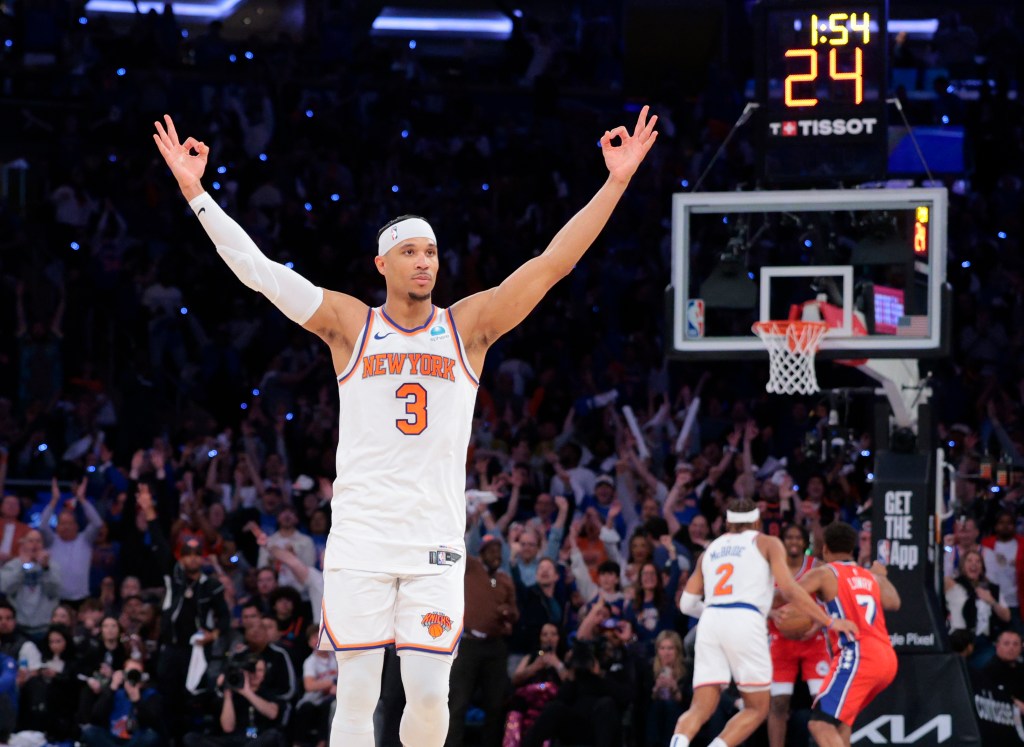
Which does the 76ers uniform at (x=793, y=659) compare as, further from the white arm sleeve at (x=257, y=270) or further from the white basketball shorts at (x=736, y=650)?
the white arm sleeve at (x=257, y=270)

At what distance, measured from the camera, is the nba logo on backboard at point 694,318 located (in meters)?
12.9

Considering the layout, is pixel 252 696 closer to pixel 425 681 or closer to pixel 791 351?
pixel 791 351

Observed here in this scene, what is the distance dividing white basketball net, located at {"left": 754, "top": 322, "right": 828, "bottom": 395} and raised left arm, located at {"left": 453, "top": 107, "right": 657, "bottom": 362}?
18.7 ft

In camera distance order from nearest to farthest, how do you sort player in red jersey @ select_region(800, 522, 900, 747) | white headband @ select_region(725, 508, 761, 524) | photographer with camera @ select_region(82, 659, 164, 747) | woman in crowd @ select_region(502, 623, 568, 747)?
player in red jersey @ select_region(800, 522, 900, 747) < white headband @ select_region(725, 508, 761, 524) < woman in crowd @ select_region(502, 623, 568, 747) < photographer with camera @ select_region(82, 659, 164, 747)

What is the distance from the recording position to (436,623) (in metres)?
6.65

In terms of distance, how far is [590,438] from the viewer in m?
18.6

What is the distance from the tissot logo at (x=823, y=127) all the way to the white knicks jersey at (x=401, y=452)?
20.9ft

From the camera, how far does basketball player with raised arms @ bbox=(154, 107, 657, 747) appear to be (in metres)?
6.65

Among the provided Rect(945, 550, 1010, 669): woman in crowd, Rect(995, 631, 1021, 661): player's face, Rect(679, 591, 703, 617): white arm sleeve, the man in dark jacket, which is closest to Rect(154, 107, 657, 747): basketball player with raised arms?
Rect(679, 591, 703, 617): white arm sleeve

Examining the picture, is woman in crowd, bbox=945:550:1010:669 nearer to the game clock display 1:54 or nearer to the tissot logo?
the game clock display 1:54

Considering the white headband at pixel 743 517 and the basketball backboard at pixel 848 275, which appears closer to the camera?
the white headband at pixel 743 517

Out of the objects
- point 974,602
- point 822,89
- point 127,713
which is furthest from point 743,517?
point 127,713

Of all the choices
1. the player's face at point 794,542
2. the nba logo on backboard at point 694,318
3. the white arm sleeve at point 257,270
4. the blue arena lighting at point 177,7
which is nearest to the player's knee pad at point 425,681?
the white arm sleeve at point 257,270

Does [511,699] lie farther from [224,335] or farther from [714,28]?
[714,28]
